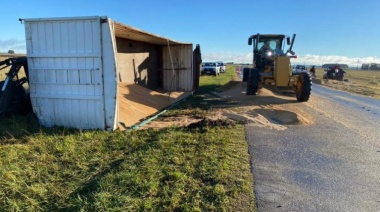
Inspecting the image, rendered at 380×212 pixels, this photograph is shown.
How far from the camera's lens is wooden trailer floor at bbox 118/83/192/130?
792 centimetres

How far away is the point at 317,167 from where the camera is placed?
486 cm

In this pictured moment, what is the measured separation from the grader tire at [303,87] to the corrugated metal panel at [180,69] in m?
5.43

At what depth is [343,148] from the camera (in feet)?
19.6

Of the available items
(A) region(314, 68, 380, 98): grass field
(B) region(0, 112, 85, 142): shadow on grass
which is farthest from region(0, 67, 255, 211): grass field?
(A) region(314, 68, 380, 98): grass field

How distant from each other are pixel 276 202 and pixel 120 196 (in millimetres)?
1929

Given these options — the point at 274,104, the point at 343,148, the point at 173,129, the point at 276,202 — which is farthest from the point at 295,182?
the point at 274,104

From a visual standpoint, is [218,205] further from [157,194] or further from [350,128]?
[350,128]

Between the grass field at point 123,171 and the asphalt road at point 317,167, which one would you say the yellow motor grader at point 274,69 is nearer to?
the asphalt road at point 317,167

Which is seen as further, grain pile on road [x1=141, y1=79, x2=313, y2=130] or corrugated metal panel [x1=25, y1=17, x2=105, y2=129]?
grain pile on road [x1=141, y1=79, x2=313, y2=130]

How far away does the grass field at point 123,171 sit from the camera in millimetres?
3436

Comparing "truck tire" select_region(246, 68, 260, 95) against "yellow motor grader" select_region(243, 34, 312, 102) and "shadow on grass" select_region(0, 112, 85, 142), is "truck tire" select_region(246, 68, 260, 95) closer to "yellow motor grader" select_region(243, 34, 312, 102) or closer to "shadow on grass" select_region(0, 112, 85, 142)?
"yellow motor grader" select_region(243, 34, 312, 102)

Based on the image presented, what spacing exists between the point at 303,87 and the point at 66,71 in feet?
29.6

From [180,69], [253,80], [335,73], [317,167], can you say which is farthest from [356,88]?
[317,167]

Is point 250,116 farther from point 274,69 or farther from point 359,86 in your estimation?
point 359,86
